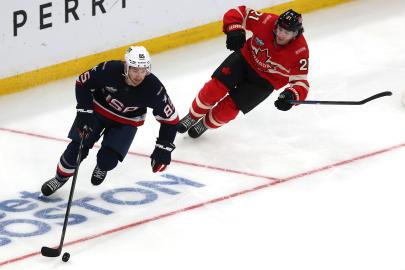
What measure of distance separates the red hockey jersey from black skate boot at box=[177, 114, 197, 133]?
1.76 ft

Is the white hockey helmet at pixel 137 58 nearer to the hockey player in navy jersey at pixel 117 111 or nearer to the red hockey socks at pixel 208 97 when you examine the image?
the hockey player in navy jersey at pixel 117 111

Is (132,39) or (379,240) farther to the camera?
(132,39)

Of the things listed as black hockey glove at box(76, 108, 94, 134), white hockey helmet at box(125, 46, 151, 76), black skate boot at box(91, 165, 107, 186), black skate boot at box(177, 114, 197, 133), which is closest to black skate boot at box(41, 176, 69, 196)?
black skate boot at box(91, 165, 107, 186)

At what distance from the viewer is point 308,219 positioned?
6.23 metres

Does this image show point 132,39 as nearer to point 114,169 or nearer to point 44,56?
point 44,56

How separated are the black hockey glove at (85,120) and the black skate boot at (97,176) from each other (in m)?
0.41

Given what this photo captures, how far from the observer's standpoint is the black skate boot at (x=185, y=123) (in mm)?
7164

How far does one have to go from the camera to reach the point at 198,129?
23.6 feet

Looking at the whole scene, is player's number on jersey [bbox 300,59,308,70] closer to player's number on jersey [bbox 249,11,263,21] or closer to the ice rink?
player's number on jersey [bbox 249,11,263,21]

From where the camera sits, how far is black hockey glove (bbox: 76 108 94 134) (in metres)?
5.94

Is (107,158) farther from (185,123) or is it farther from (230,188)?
(185,123)

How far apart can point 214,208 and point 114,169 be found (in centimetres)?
74

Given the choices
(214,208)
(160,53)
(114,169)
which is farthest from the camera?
(160,53)

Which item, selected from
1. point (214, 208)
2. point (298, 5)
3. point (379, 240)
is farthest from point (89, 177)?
point (298, 5)
